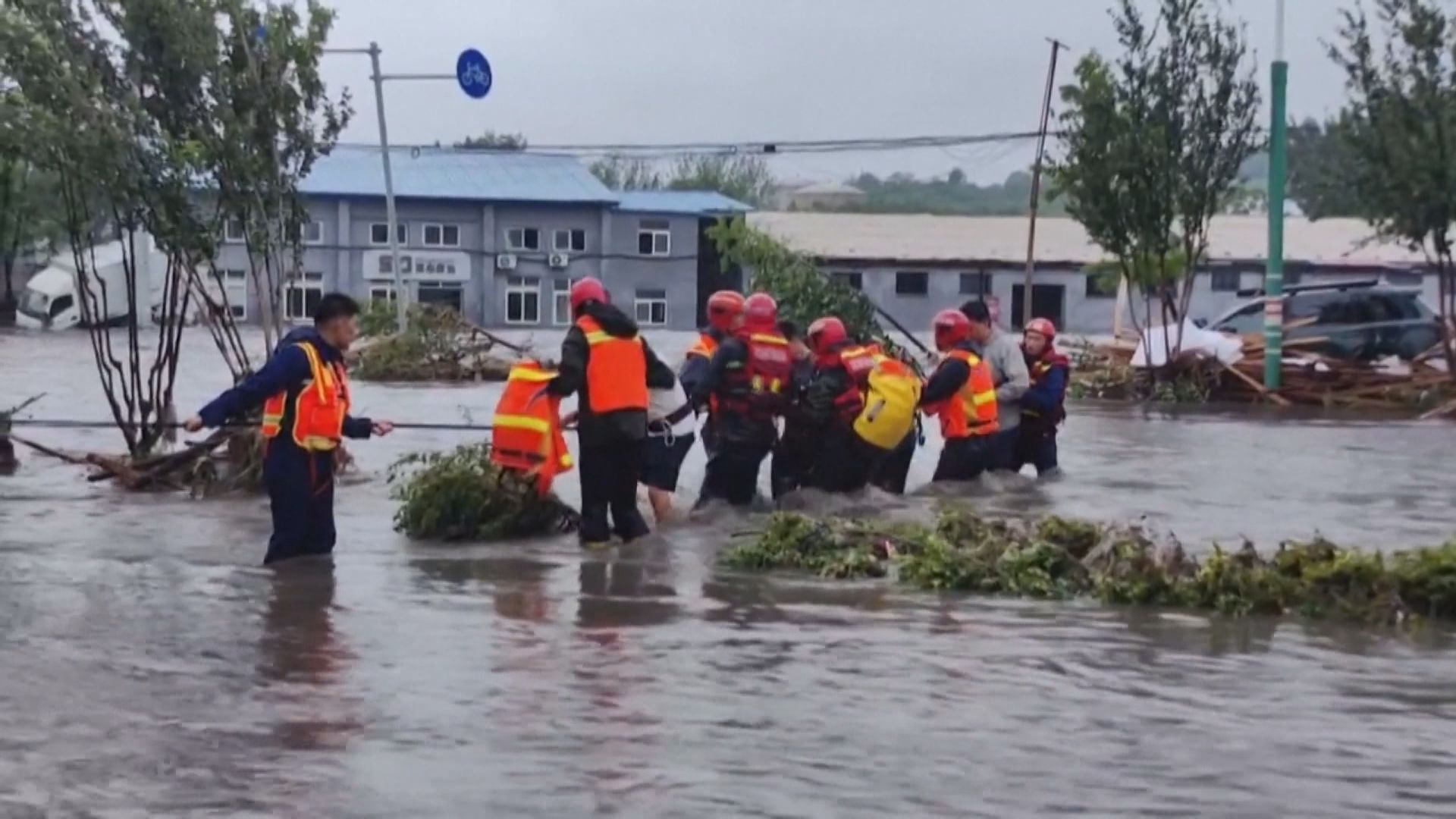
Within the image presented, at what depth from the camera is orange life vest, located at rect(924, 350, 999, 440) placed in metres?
16.8

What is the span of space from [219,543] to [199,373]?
2342cm

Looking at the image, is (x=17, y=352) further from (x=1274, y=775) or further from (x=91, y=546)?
(x=1274, y=775)

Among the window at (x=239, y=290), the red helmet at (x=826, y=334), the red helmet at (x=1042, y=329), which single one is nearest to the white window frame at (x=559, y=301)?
the window at (x=239, y=290)

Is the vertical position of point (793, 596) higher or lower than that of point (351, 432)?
lower

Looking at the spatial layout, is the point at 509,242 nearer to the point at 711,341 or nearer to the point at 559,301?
the point at 559,301

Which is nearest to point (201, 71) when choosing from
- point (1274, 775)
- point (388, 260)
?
point (1274, 775)

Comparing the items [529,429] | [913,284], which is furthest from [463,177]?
[529,429]

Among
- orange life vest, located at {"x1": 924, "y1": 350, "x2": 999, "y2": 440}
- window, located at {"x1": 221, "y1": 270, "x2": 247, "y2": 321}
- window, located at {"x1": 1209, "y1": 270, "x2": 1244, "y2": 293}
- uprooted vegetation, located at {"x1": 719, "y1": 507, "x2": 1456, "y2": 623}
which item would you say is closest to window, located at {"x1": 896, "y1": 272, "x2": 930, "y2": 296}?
→ window, located at {"x1": 1209, "y1": 270, "x2": 1244, "y2": 293}

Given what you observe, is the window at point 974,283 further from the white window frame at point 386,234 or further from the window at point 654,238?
the white window frame at point 386,234

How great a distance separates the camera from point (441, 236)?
71.8 meters

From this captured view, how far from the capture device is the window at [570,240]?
7331 centimetres

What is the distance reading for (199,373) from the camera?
37.2 metres

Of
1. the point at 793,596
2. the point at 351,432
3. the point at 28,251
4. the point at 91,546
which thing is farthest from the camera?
the point at 28,251

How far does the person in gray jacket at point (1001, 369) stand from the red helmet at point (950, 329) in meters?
0.34
